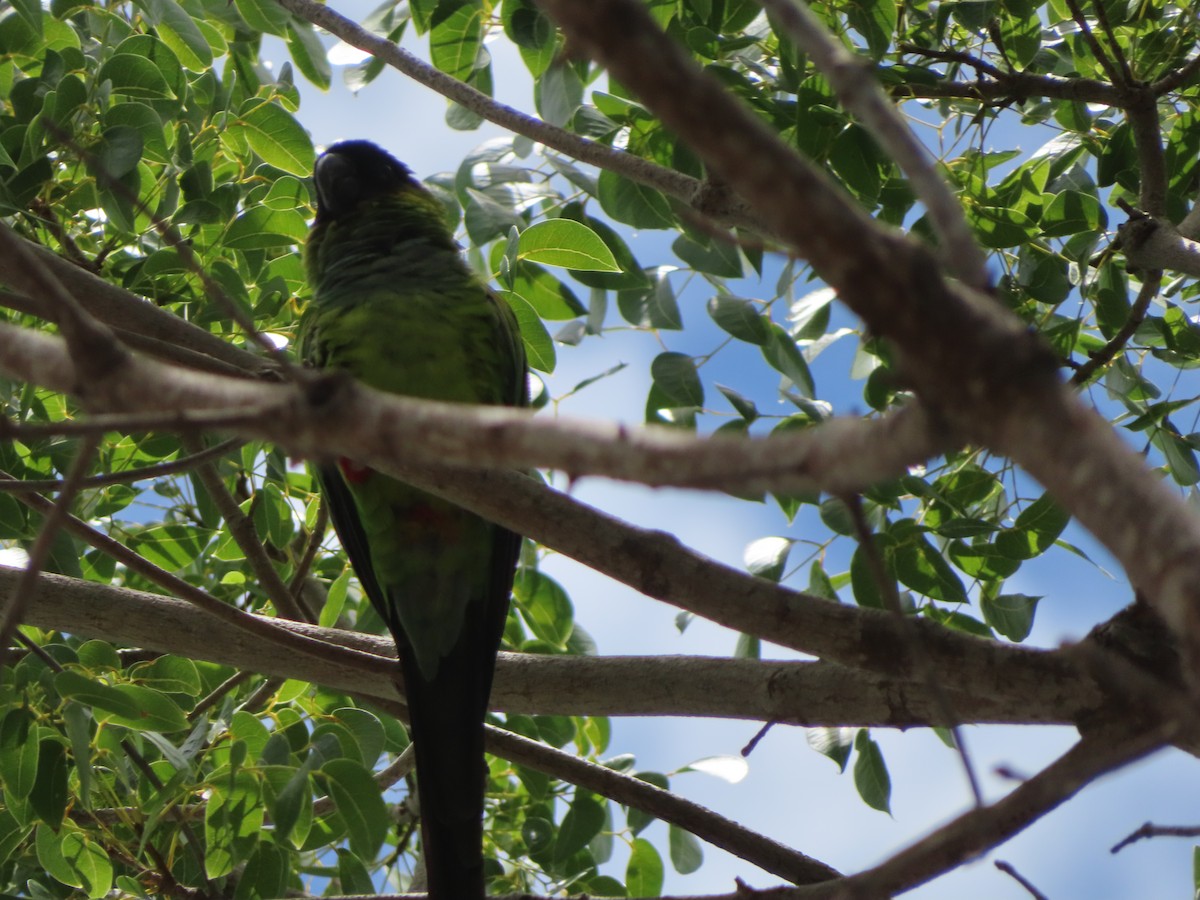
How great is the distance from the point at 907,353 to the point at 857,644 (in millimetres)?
872

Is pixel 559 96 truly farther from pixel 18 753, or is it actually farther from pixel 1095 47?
pixel 18 753

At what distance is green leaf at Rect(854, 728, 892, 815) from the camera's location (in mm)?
2309

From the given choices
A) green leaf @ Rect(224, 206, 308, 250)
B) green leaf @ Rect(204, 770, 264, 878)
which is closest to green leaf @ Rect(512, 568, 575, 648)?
green leaf @ Rect(204, 770, 264, 878)

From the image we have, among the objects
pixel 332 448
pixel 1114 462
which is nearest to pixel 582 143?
pixel 332 448

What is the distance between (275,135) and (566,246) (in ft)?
2.54

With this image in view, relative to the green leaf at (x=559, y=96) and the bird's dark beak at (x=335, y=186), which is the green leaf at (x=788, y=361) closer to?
the green leaf at (x=559, y=96)

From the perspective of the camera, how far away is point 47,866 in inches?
76.5

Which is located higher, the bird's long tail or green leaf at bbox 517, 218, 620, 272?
green leaf at bbox 517, 218, 620, 272

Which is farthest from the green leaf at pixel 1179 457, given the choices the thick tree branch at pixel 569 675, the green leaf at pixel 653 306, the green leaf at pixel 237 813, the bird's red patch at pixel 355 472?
the green leaf at pixel 237 813

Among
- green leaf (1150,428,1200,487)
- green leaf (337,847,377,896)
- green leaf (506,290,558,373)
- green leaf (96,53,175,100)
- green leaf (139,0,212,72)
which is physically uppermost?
green leaf (139,0,212,72)

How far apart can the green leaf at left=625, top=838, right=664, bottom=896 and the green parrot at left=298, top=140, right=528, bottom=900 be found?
633mm

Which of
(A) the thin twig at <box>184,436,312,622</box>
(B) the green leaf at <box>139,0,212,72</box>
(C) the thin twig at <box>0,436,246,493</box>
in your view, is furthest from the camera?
(A) the thin twig at <box>184,436,312,622</box>

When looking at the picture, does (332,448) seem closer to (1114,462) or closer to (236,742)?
(1114,462)

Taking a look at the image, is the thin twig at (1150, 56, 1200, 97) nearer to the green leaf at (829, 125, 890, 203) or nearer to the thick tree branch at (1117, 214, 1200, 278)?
the thick tree branch at (1117, 214, 1200, 278)
